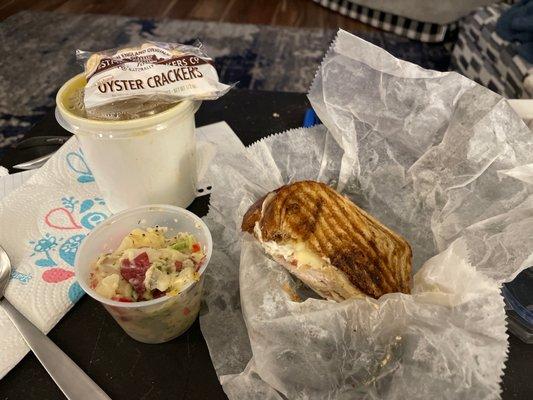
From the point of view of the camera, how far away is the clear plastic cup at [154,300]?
1.92ft

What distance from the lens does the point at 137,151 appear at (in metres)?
0.75

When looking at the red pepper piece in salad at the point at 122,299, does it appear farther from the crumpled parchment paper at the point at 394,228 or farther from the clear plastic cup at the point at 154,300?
the crumpled parchment paper at the point at 394,228

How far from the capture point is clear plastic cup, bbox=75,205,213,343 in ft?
1.92

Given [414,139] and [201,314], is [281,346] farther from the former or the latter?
[414,139]

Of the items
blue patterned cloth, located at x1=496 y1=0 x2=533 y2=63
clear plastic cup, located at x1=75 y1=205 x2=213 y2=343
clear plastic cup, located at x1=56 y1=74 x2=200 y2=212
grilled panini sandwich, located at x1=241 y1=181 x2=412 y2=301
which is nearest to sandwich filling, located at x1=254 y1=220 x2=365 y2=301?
grilled panini sandwich, located at x1=241 y1=181 x2=412 y2=301

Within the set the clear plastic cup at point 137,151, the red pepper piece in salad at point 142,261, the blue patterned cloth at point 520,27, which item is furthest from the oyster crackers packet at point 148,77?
the blue patterned cloth at point 520,27

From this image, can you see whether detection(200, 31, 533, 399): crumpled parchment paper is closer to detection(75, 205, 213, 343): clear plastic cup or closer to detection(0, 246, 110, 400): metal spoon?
detection(75, 205, 213, 343): clear plastic cup

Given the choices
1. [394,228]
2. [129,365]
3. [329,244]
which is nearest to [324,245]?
[329,244]

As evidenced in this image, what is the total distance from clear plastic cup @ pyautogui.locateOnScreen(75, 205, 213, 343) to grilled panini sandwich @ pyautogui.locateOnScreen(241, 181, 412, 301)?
10 centimetres

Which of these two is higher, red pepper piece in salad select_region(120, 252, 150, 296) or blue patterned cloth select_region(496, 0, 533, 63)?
red pepper piece in salad select_region(120, 252, 150, 296)

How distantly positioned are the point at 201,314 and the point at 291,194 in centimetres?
23

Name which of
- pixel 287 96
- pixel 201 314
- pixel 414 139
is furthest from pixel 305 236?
pixel 287 96

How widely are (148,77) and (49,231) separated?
1.09 ft

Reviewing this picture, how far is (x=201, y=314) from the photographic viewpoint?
0.68 meters
